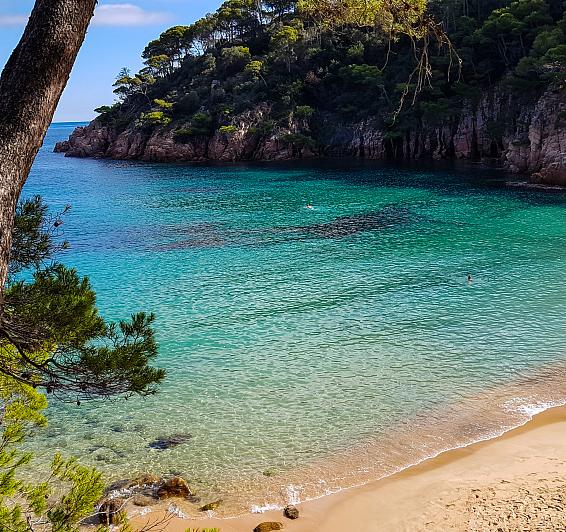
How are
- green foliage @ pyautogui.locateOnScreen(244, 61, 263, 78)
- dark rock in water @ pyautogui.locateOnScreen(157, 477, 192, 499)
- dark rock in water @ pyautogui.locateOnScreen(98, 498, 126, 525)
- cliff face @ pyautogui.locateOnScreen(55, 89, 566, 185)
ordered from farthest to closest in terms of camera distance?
green foliage @ pyautogui.locateOnScreen(244, 61, 263, 78) → cliff face @ pyautogui.locateOnScreen(55, 89, 566, 185) → dark rock in water @ pyautogui.locateOnScreen(157, 477, 192, 499) → dark rock in water @ pyautogui.locateOnScreen(98, 498, 126, 525)

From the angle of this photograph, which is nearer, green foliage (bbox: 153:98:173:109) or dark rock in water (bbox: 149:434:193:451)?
dark rock in water (bbox: 149:434:193:451)

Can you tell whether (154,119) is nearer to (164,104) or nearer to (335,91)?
(164,104)

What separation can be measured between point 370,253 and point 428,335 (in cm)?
979

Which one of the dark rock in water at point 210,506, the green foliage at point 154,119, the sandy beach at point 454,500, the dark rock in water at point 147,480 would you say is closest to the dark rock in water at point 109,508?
the sandy beach at point 454,500

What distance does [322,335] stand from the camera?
16938mm

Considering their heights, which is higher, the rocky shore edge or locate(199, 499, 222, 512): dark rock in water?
A: the rocky shore edge

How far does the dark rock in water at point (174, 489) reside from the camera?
9781mm

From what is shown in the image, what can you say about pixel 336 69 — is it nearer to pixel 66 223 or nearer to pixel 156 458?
pixel 66 223

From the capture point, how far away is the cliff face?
4253cm

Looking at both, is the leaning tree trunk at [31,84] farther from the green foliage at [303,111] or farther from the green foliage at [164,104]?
the green foliage at [164,104]

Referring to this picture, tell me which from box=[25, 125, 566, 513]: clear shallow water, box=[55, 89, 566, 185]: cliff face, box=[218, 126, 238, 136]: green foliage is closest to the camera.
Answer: box=[25, 125, 566, 513]: clear shallow water

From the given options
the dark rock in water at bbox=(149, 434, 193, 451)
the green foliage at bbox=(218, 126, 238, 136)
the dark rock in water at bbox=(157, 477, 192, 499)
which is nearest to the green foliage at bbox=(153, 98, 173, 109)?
the green foliage at bbox=(218, 126, 238, 136)

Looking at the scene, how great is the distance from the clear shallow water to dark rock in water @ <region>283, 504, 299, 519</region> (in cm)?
45

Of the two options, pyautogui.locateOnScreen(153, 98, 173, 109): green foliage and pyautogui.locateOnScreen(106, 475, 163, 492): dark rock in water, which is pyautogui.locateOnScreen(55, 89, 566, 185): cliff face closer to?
pyautogui.locateOnScreen(153, 98, 173, 109): green foliage
